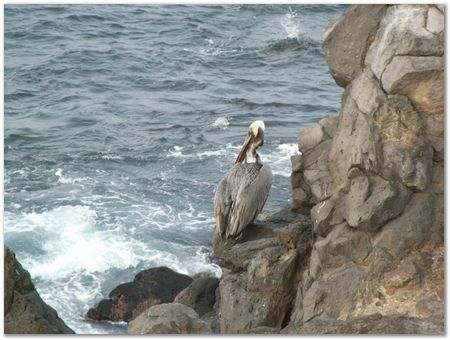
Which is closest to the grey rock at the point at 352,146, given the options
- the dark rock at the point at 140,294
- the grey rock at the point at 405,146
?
the grey rock at the point at 405,146

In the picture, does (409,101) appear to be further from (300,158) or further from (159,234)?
(159,234)

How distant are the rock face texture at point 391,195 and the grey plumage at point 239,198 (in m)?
Result: 2.05

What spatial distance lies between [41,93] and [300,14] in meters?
16.7

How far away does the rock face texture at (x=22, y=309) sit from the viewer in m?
11.2

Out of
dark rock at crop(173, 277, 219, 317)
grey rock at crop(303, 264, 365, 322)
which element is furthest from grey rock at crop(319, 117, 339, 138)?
dark rock at crop(173, 277, 219, 317)

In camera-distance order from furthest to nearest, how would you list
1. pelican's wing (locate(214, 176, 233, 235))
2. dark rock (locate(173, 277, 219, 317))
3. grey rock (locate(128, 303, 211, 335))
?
1. dark rock (locate(173, 277, 219, 317))
2. pelican's wing (locate(214, 176, 233, 235))
3. grey rock (locate(128, 303, 211, 335))

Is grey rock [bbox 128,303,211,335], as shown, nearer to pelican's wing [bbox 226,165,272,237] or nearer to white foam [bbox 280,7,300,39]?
pelican's wing [bbox 226,165,272,237]

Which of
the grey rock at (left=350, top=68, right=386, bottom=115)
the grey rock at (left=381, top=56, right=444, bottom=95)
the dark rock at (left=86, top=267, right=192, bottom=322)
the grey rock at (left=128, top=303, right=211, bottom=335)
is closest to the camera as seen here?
the grey rock at (left=128, top=303, right=211, bottom=335)

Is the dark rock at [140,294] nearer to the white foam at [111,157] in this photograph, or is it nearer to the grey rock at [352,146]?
the grey rock at [352,146]

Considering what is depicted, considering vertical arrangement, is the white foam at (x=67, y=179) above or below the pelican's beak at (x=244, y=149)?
below

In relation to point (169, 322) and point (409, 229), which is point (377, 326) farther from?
point (169, 322)

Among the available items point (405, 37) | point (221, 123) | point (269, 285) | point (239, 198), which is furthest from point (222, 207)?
point (221, 123)

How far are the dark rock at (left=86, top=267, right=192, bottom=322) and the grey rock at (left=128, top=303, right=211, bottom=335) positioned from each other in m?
7.29

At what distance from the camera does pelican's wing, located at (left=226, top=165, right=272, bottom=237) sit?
14094 millimetres
